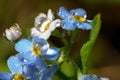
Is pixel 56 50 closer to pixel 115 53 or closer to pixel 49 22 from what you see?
pixel 49 22

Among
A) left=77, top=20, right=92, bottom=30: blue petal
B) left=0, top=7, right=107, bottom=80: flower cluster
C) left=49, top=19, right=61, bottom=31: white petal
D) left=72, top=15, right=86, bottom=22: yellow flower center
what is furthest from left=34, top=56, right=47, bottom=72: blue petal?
left=72, top=15, right=86, bottom=22: yellow flower center

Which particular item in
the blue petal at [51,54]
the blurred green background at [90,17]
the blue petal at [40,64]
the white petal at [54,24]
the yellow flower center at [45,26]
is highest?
the white petal at [54,24]

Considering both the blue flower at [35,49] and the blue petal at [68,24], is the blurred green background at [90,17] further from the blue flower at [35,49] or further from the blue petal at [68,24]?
the blue flower at [35,49]

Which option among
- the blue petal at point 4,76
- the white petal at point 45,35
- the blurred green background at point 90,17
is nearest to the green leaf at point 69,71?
the white petal at point 45,35

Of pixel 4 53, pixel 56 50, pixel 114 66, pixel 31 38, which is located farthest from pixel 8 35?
pixel 114 66

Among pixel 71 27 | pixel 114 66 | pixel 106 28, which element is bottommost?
pixel 114 66

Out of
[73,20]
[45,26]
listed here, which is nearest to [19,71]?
[45,26]
